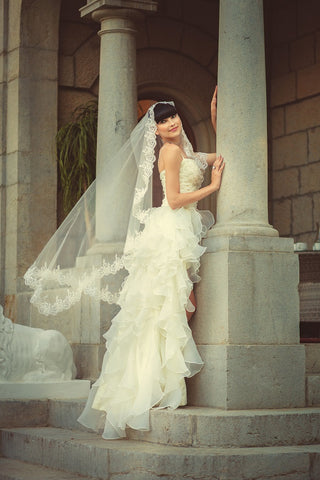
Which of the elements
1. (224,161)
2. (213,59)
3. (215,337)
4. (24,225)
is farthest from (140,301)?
(213,59)

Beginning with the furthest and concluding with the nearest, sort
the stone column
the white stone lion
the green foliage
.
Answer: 1. the green foliage
2. the stone column
3. the white stone lion

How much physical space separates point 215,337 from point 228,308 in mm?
224

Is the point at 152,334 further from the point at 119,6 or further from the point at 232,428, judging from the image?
the point at 119,6

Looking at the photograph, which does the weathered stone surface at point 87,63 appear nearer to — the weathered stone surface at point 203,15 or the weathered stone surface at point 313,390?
the weathered stone surface at point 203,15

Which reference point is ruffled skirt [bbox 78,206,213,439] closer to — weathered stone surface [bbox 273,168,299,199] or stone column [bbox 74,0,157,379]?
stone column [bbox 74,0,157,379]

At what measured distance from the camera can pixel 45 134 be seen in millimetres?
10258

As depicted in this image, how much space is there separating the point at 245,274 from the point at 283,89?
5.07 metres

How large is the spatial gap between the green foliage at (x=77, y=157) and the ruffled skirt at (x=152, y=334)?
10.1 feet

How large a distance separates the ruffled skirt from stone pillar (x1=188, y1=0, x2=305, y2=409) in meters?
0.15

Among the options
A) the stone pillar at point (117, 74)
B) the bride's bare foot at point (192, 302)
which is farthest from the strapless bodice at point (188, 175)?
the stone pillar at point (117, 74)

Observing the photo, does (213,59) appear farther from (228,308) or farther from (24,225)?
(228,308)

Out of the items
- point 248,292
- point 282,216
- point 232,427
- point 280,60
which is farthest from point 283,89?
point 232,427

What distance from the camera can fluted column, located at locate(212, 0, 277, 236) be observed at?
676 centimetres

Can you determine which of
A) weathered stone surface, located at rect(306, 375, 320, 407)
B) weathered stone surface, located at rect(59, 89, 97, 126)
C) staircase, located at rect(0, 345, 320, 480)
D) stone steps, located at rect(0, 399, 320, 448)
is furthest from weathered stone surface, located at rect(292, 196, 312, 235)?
stone steps, located at rect(0, 399, 320, 448)
